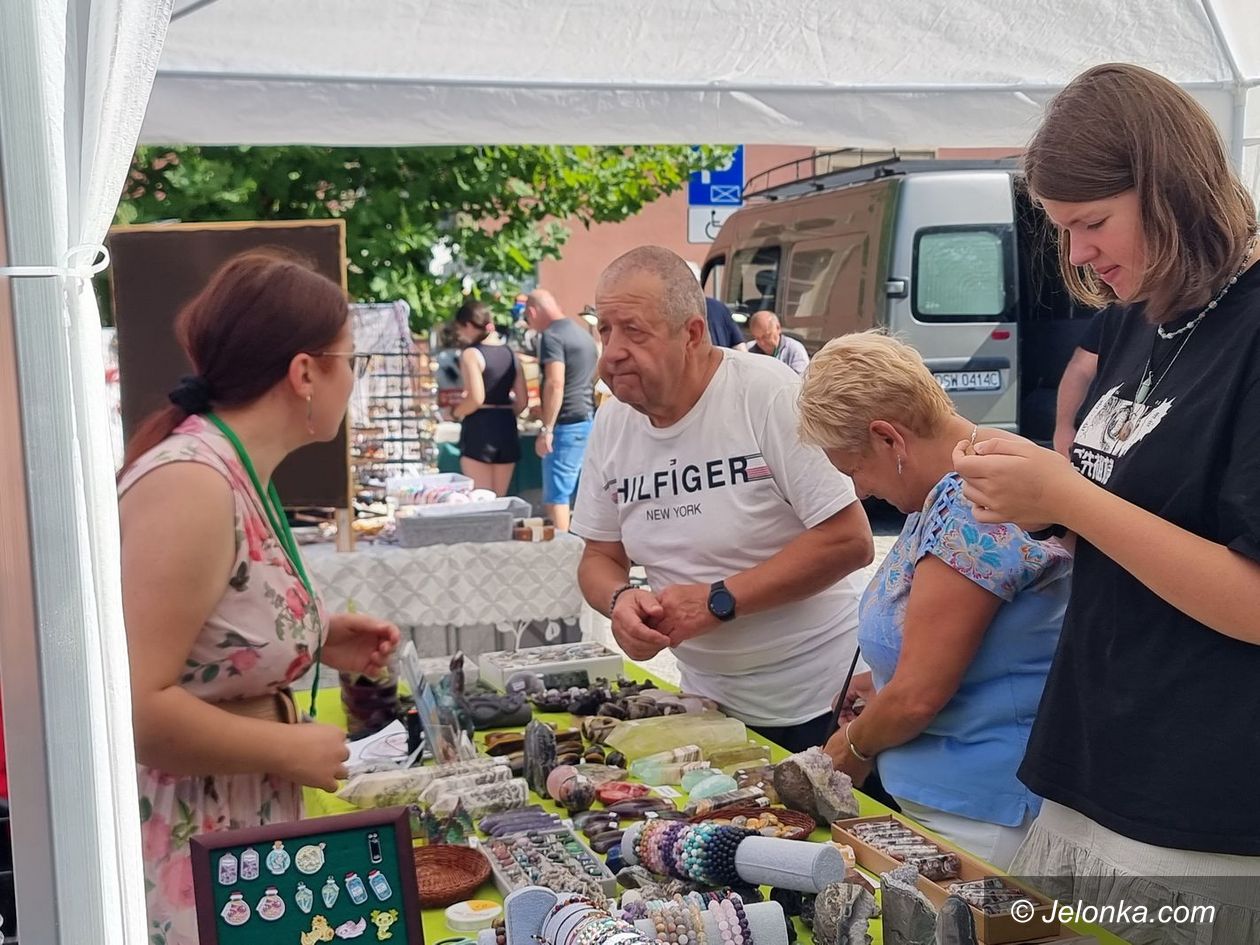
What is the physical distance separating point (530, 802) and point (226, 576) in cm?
77

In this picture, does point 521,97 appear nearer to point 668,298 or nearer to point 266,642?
point 668,298

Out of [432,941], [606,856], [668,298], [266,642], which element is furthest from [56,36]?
[668,298]

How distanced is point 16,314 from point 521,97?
276 cm

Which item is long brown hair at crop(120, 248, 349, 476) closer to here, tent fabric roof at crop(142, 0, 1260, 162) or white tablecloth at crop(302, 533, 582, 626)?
tent fabric roof at crop(142, 0, 1260, 162)

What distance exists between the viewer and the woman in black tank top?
7.31m

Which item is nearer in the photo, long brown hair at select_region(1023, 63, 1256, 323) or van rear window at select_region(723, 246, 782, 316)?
long brown hair at select_region(1023, 63, 1256, 323)

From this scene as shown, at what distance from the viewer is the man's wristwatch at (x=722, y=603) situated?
2.52 m

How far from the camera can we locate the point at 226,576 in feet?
5.60

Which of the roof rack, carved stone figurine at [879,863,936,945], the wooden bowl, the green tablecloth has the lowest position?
the green tablecloth

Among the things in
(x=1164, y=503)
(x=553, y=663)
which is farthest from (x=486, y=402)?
(x=1164, y=503)

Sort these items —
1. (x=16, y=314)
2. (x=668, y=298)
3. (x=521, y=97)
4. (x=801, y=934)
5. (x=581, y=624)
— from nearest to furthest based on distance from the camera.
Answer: (x=16, y=314), (x=801, y=934), (x=668, y=298), (x=521, y=97), (x=581, y=624)

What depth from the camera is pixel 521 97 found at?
3.77m

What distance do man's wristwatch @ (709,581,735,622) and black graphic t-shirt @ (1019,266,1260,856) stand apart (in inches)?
35.5

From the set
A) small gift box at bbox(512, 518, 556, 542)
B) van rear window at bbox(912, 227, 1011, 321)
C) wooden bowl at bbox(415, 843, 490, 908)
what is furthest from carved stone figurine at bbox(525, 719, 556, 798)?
van rear window at bbox(912, 227, 1011, 321)
